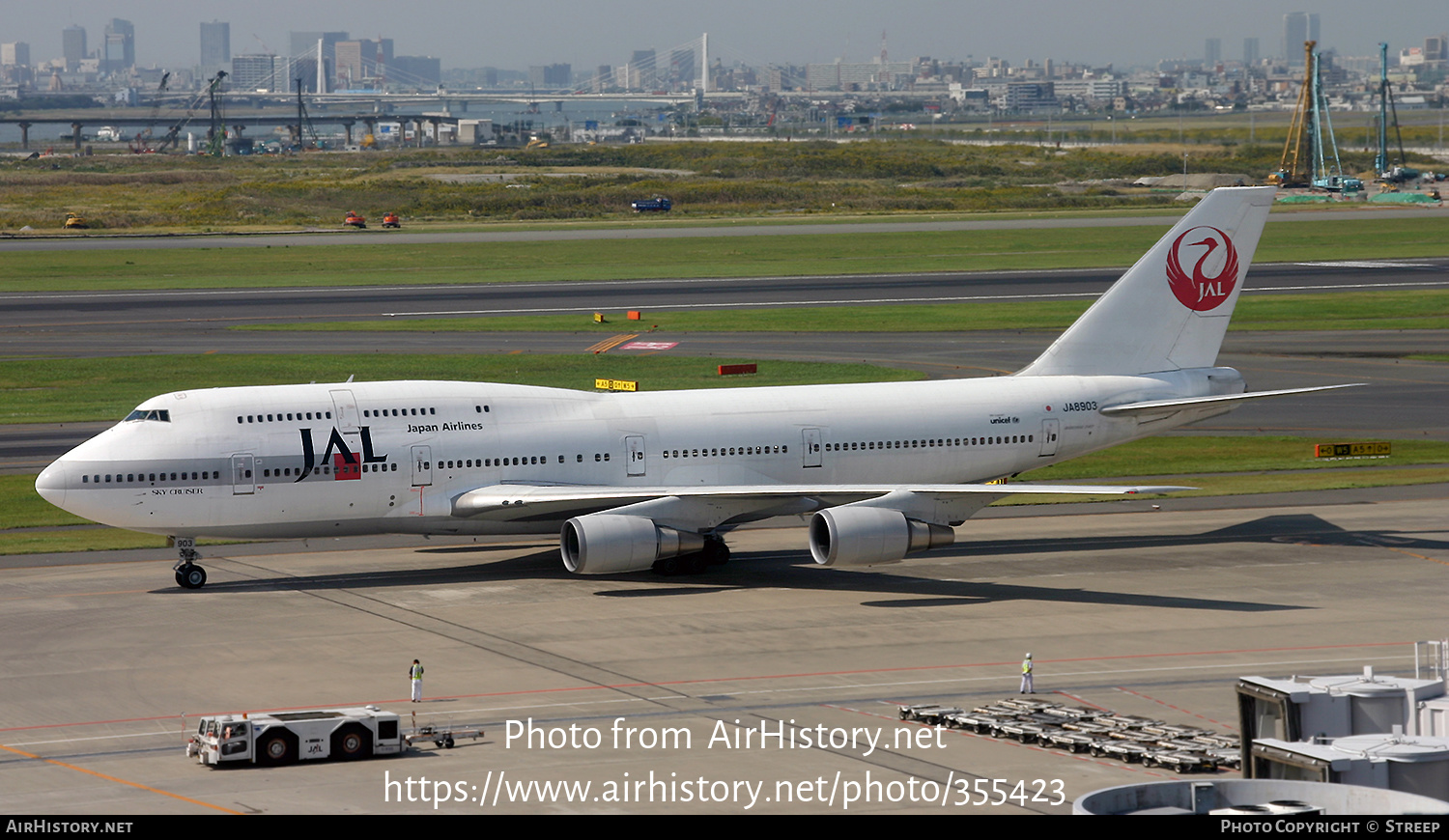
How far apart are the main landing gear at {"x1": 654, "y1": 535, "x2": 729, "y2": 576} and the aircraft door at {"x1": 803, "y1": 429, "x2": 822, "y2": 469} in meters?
3.79

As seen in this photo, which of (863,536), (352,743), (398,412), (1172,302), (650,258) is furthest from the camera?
(650,258)

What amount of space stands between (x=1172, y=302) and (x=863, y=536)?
1550cm

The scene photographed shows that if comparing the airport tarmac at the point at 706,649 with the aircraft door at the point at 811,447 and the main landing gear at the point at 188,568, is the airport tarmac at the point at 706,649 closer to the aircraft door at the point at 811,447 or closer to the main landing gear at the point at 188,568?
the main landing gear at the point at 188,568

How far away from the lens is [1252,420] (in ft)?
231

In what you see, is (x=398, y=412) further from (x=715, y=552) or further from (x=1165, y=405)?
(x=1165, y=405)

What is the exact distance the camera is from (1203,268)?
51.2 metres

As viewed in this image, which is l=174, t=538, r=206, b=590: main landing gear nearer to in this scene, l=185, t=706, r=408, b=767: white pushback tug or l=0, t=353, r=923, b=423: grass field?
l=185, t=706, r=408, b=767: white pushback tug

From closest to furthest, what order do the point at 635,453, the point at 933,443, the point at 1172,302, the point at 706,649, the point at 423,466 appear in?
the point at 706,649 < the point at 423,466 < the point at 635,453 < the point at 933,443 < the point at 1172,302

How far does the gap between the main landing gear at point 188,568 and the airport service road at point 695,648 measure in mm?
379

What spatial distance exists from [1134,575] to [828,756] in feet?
62.3

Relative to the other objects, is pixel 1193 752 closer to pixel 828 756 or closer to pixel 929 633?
pixel 828 756

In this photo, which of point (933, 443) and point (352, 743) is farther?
point (933, 443)

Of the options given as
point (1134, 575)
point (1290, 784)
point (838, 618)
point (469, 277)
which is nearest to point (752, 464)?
point (838, 618)

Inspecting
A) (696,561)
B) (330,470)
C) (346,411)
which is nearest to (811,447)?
(696,561)
